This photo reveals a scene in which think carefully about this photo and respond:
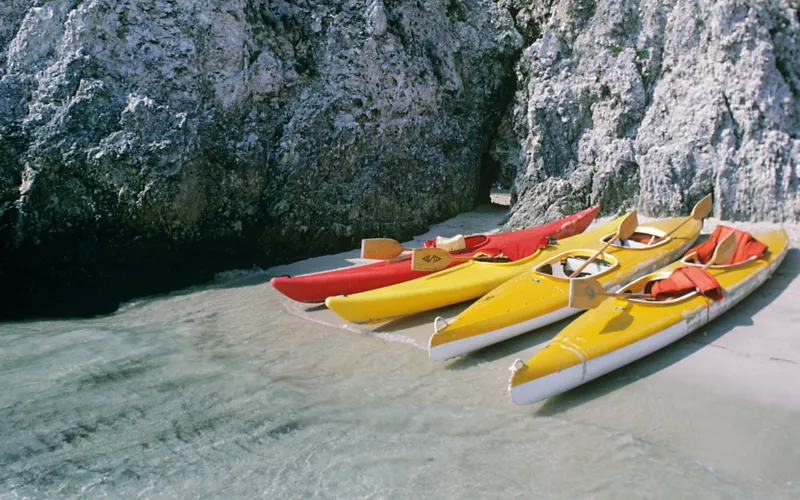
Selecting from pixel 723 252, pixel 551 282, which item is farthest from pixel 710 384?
pixel 723 252

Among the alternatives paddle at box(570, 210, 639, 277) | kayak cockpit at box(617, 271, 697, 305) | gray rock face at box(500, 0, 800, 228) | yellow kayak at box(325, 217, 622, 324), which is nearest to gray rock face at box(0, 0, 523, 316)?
gray rock face at box(500, 0, 800, 228)

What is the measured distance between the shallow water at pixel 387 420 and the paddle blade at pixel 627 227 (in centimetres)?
136

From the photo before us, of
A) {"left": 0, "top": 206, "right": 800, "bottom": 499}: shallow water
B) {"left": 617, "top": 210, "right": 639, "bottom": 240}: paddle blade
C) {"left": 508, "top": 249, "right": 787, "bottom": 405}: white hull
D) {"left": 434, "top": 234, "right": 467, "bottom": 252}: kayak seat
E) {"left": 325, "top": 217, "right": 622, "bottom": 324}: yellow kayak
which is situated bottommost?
{"left": 0, "top": 206, "right": 800, "bottom": 499}: shallow water

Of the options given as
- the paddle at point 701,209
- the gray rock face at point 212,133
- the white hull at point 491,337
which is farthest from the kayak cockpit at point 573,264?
the gray rock face at point 212,133

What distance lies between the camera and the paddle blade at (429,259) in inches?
214

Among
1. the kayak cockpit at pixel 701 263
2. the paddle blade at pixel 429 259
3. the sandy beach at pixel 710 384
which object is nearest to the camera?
the sandy beach at pixel 710 384

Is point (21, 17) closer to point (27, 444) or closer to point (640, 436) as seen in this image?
point (27, 444)

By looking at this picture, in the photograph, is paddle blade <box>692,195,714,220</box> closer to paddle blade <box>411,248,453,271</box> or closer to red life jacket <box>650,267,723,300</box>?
red life jacket <box>650,267,723,300</box>

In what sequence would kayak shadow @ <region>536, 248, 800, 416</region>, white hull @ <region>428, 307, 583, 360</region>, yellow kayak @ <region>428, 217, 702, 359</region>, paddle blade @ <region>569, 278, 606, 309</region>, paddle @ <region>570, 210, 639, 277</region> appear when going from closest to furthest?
1. kayak shadow @ <region>536, 248, 800, 416</region>
2. paddle blade @ <region>569, 278, 606, 309</region>
3. white hull @ <region>428, 307, 583, 360</region>
4. yellow kayak @ <region>428, 217, 702, 359</region>
5. paddle @ <region>570, 210, 639, 277</region>

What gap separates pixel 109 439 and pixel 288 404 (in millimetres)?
1095

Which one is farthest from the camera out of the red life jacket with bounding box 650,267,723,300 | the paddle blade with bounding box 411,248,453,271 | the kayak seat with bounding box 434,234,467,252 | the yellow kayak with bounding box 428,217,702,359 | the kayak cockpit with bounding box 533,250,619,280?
the kayak seat with bounding box 434,234,467,252

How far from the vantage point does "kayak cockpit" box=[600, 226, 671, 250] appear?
215 inches

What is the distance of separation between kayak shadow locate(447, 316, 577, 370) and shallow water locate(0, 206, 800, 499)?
0.02 m

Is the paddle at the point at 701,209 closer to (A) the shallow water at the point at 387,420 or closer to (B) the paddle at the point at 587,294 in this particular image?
(A) the shallow water at the point at 387,420
